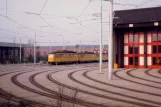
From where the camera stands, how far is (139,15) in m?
33.2

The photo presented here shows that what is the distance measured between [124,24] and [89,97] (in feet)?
72.5

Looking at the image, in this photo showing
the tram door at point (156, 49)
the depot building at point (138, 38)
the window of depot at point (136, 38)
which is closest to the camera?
the depot building at point (138, 38)

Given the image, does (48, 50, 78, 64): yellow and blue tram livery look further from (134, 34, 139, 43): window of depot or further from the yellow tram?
(134, 34, 139, 43): window of depot

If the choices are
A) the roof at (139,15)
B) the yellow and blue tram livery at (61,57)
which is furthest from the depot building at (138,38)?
the yellow and blue tram livery at (61,57)

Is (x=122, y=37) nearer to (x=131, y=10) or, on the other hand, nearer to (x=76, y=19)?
(x=131, y=10)

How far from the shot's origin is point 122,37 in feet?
119

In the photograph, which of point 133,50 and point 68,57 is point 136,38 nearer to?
point 133,50

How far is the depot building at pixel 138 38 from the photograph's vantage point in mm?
32438

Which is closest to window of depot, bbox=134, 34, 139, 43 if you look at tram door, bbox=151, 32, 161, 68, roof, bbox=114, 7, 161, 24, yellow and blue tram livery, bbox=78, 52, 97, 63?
tram door, bbox=151, 32, 161, 68

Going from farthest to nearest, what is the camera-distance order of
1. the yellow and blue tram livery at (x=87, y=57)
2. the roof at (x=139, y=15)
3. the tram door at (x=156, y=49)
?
1. the yellow and blue tram livery at (x=87, y=57)
2. the tram door at (x=156, y=49)
3. the roof at (x=139, y=15)

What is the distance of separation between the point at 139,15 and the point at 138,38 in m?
3.70

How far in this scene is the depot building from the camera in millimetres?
32438

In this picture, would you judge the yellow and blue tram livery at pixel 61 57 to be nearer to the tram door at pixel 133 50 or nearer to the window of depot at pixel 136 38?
the tram door at pixel 133 50

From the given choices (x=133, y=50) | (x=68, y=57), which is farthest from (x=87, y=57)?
(x=133, y=50)
